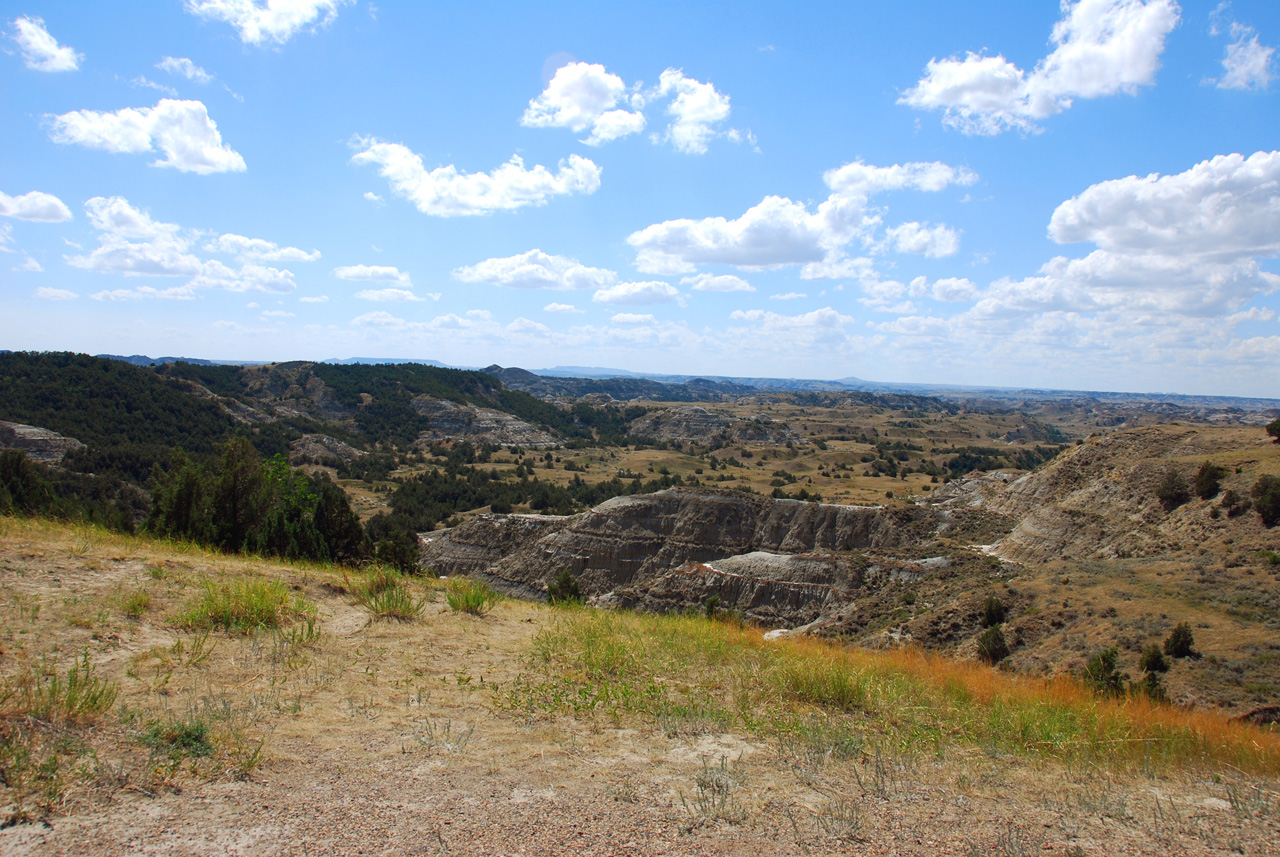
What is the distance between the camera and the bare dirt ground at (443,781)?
4086 millimetres

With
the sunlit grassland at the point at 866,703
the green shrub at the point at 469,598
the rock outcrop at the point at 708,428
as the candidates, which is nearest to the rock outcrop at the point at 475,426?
Answer: the rock outcrop at the point at 708,428

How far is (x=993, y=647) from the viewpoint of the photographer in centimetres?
2244

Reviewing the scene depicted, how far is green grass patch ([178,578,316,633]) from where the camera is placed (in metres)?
7.79

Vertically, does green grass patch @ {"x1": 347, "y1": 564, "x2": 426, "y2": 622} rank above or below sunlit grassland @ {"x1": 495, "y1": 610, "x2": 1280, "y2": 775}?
above

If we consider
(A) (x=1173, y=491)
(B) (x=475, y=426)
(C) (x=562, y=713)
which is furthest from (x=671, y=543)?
(B) (x=475, y=426)

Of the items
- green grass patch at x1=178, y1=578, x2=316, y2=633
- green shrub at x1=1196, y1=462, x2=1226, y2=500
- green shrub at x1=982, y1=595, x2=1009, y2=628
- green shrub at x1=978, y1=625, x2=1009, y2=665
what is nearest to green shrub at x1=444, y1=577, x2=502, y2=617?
green grass patch at x1=178, y1=578, x2=316, y2=633

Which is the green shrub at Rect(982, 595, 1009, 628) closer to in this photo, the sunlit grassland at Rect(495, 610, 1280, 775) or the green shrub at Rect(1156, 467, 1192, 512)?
the green shrub at Rect(1156, 467, 1192, 512)

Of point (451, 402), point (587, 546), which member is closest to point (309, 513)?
point (587, 546)

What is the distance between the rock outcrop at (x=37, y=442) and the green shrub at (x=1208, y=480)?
101418mm

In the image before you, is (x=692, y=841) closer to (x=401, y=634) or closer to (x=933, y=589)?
(x=401, y=634)

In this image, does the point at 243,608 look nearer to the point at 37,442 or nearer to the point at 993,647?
the point at 993,647

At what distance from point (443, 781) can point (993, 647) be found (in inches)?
914

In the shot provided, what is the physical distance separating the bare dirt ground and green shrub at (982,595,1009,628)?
20561mm

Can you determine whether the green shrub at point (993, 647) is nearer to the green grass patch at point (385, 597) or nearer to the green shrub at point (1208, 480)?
the green shrub at point (1208, 480)
